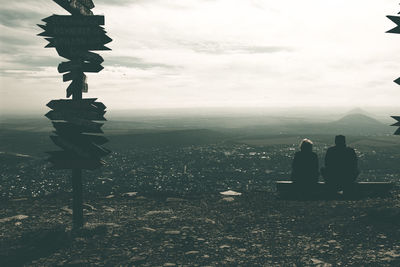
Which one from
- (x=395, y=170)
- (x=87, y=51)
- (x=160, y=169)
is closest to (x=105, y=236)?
(x=87, y=51)

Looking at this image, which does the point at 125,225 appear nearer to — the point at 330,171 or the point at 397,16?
the point at 330,171

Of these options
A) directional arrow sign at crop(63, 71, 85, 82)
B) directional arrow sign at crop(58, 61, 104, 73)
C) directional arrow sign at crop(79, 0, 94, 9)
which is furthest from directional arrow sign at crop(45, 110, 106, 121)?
directional arrow sign at crop(79, 0, 94, 9)

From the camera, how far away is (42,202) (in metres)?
12.2

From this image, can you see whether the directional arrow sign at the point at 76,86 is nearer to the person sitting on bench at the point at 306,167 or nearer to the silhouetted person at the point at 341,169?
the person sitting on bench at the point at 306,167

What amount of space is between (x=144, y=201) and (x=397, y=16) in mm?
10580

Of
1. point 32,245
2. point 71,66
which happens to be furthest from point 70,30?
point 32,245

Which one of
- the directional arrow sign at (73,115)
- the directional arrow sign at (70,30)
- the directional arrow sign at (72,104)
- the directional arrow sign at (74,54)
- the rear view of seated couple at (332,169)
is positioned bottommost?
the rear view of seated couple at (332,169)

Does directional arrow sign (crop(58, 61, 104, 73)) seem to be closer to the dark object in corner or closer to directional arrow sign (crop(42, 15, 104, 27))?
directional arrow sign (crop(42, 15, 104, 27))

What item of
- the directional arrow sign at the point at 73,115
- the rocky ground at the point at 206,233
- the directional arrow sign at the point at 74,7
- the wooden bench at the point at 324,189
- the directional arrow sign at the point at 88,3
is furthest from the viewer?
the wooden bench at the point at 324,189

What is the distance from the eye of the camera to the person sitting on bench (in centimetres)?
1158

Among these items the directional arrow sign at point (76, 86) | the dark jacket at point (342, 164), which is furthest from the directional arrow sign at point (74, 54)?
the dark jacket at point (342, 164)

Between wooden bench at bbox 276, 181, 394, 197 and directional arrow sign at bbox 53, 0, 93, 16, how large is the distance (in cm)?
850

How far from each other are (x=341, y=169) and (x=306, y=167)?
1263mm

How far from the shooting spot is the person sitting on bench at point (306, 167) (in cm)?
1158
